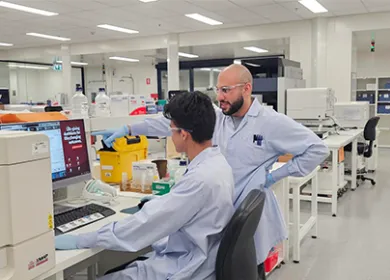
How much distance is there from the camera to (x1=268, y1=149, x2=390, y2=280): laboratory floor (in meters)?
2.93

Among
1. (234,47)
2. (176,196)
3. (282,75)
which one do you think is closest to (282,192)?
(176,196)

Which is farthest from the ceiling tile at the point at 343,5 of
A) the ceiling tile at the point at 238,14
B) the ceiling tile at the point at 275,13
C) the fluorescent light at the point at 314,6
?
the ceiling tile at the point at 238,14

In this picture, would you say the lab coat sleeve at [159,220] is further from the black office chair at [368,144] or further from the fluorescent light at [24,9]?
the fluorescent light at [24,9]

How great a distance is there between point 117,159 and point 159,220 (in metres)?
1.22

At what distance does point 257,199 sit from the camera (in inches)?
58.5

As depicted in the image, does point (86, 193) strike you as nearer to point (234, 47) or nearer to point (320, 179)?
point (320, 179)

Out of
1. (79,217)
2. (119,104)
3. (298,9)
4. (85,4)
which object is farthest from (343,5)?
(79,217)

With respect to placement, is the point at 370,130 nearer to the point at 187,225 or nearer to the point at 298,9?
the point at 298,9

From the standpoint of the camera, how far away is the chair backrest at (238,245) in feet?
4.50

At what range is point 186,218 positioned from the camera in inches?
54.8

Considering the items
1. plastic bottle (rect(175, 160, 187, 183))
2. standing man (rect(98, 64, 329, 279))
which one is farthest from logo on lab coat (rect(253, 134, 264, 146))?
plastic bottle (rect(175, 160, 187, 183))

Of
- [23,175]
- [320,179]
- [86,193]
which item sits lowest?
[320,179]

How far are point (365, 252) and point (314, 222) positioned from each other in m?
0.47

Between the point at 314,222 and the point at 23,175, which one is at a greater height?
the point at 23,175
